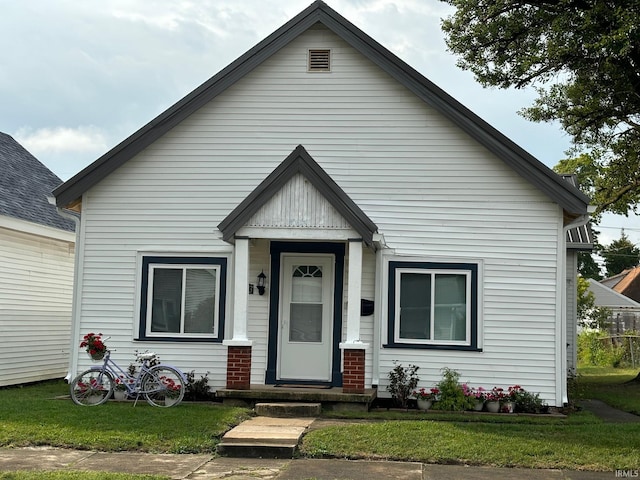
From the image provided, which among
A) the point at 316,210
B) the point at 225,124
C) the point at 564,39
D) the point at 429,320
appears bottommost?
the point at 429,320

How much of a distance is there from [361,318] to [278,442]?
172 inches

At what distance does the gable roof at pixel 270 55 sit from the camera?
13.2m

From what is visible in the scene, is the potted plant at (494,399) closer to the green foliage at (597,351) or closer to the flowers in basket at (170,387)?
the flowers in basket at (170,387)

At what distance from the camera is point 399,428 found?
400 inches

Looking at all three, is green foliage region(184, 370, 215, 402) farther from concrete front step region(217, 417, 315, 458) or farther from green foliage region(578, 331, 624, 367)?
green foliage region(578, 331, 624, 367)

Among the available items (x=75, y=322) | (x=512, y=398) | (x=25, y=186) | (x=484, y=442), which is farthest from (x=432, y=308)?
(x=25, y=186)

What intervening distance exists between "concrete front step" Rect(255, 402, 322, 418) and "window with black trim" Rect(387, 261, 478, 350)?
219cm

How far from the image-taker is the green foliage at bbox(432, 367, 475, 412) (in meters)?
12.8

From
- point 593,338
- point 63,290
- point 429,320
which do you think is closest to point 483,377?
point 429,320

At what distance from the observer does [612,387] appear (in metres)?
18.4

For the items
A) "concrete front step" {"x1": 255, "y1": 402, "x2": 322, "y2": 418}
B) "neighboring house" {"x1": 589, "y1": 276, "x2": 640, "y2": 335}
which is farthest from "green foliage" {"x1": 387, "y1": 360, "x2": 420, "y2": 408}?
"neighboring house" {"x1": 589, "y1": 276, "x2": 640, "y2": 335}

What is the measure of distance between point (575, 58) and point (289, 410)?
1046cm

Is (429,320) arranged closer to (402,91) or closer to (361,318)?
(361,318)

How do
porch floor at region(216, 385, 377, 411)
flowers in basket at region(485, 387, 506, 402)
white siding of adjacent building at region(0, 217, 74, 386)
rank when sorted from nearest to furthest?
porch floor at region(216, 385, 377, 411)
flowers in basket at region(485, 387, 506, 402)
white siding of adjacent building at region(0, 217, 74, 386)
